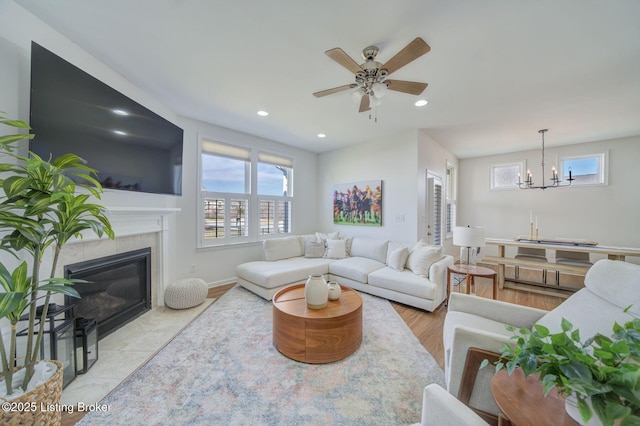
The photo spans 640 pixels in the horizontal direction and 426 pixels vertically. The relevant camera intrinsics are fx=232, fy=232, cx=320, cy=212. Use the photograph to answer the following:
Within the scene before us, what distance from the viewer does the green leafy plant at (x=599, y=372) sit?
1.79ft

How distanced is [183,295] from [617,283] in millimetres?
3915

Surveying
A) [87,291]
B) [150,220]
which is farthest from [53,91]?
A: [87,291]

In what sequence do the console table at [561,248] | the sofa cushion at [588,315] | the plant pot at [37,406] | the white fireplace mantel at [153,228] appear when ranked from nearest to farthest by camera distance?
the plant pot at [37,406]
the sofa cushion at [588,315]
the white fireplace mantel at [153,228]
the console table at [561,248]

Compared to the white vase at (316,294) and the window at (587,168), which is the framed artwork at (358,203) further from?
the window at (587,168)

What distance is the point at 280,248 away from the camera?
4.16 metres

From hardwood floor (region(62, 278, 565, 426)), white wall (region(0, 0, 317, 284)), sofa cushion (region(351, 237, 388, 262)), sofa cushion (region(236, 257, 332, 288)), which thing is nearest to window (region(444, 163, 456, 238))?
hardwood floor (region(62, 278, 565, 426))

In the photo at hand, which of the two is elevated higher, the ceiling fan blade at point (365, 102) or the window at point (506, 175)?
the ceiling fan blade at point (365, 102)

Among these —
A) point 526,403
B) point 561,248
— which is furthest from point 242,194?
point 561,248

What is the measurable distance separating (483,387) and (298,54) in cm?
279

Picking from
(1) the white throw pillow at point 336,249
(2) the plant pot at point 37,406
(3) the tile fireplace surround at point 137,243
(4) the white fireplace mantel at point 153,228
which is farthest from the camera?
(1) the white throw pillow at point 336,249

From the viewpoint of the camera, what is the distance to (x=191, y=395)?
1.66m

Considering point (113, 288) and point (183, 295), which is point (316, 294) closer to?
point (183, 295)

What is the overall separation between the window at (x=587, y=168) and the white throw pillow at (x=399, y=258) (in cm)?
405

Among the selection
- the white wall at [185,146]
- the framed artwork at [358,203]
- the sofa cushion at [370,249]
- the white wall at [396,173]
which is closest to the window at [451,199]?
the white wall at [396,173]
